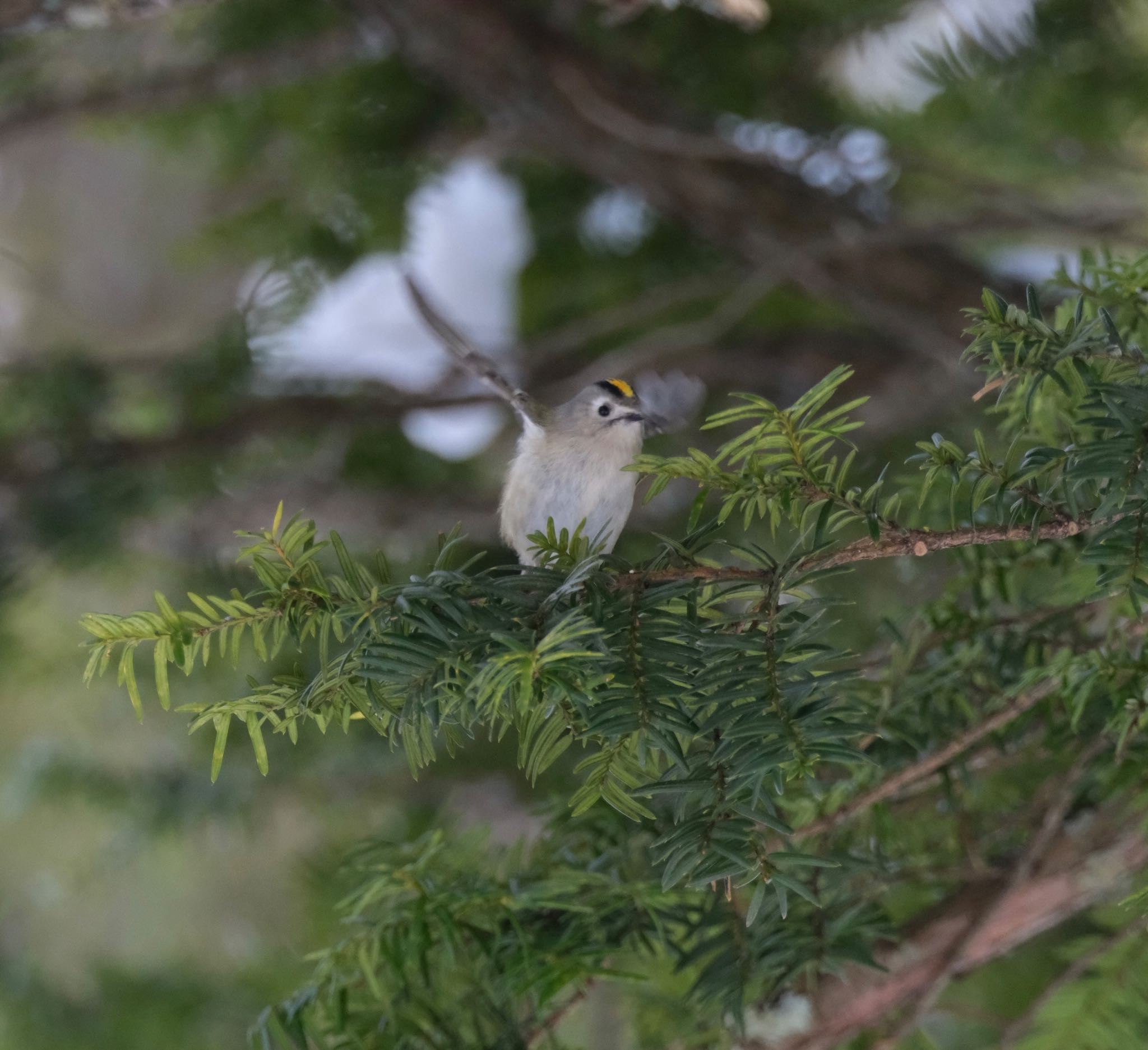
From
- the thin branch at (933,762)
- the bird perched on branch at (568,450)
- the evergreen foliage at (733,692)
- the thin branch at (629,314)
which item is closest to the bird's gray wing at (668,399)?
the bird perched on branch at (568,450)

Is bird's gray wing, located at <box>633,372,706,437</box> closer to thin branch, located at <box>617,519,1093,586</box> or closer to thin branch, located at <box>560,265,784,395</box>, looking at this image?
thin branch, located at <box>560,265,784,395</box>

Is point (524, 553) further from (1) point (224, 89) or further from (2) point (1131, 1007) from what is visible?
(1) point (224, 89)

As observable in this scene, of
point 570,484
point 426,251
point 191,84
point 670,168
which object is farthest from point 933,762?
point 426,251

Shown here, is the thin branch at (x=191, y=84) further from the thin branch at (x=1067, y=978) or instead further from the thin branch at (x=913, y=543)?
the thin branch at (x=1067, y=978)

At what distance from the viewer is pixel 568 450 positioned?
1338mm

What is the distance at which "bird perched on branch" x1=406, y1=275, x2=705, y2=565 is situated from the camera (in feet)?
4.12

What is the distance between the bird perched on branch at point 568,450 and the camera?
1256mm

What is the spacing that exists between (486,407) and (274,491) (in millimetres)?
515

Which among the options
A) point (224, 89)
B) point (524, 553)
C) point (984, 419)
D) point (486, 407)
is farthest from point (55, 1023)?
point (984, 419)

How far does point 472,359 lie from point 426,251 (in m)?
1.14

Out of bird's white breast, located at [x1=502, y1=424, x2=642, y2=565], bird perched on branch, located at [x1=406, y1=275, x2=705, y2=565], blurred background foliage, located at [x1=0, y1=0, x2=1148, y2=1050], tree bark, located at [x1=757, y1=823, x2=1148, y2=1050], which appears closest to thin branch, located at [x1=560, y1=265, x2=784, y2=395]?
blurred background foliage, located at [x1=0, y1=0, x2=1148, y2=1050]

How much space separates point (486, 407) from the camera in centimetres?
242

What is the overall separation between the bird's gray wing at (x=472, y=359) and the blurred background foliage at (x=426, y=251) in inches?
16.1

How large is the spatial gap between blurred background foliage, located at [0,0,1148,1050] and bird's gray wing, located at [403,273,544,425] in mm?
410
